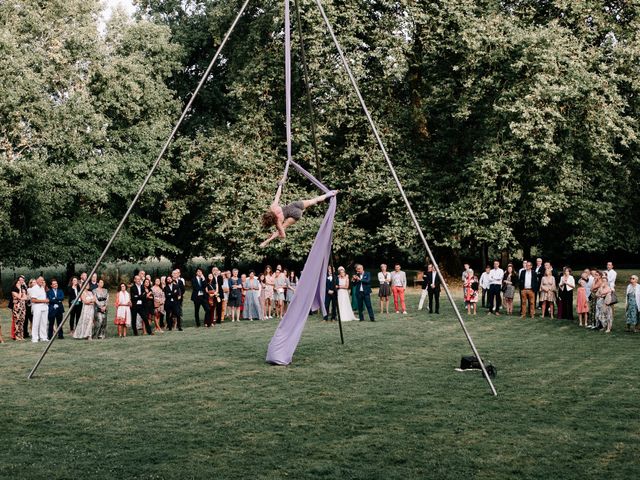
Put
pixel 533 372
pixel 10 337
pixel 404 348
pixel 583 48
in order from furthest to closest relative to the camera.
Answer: pixel 583 48, pixel 10 337, pixel 404 348, pixel 533 372

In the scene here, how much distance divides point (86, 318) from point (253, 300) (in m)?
6.28

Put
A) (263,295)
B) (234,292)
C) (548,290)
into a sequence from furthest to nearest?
1. (263,295)
2. (234,292)
3. (548,290)

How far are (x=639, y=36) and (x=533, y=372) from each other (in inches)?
848

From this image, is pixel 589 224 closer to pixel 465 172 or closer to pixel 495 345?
pixel 465 172

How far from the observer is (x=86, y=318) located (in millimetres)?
18625

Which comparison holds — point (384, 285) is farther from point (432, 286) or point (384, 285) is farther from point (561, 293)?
point (561, 293)

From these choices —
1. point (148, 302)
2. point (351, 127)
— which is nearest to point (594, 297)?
point (148, 302)

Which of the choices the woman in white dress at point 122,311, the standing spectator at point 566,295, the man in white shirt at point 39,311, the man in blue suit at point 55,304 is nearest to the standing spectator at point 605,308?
the standing spectator at point 566,295

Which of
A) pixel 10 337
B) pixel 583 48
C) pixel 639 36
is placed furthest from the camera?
pixel 583 48

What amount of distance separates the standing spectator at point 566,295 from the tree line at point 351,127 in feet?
24.9

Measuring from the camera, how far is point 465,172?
30.2 meters

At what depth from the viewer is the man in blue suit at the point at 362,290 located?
71.2ft

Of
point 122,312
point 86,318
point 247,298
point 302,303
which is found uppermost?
point 302,303

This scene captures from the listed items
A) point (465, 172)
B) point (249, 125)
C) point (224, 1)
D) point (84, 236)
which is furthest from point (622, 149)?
point (84, 236)
